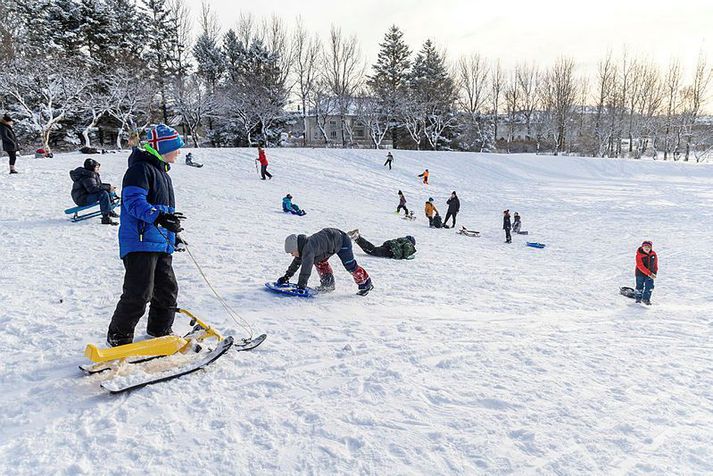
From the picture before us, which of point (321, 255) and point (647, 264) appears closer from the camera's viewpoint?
point (321, 255)

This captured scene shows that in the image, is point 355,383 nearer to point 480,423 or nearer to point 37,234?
point 480,423

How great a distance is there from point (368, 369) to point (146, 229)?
2.27m

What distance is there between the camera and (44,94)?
25.1m

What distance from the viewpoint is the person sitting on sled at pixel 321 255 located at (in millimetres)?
5629

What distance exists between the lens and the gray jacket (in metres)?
5.62

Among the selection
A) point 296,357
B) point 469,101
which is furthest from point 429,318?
point 469,101

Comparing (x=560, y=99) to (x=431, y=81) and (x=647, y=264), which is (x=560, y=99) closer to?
(x=431, y=81)

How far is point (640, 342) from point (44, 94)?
31701 mm

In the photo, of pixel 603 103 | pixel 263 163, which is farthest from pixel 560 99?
pixel 263 163

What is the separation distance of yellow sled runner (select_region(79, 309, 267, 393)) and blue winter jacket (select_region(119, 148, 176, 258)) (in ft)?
2.53

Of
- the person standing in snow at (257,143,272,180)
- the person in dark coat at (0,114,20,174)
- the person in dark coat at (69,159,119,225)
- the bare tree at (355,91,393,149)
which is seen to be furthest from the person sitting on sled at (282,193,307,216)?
the bare tree at (355,91,393,149)

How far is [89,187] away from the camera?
336 inches

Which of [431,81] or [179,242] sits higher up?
[431,81]

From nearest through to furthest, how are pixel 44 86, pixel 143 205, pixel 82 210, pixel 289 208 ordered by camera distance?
pixel 143 205, pixel 82 210, pixel 289 208, pixel 44 86
